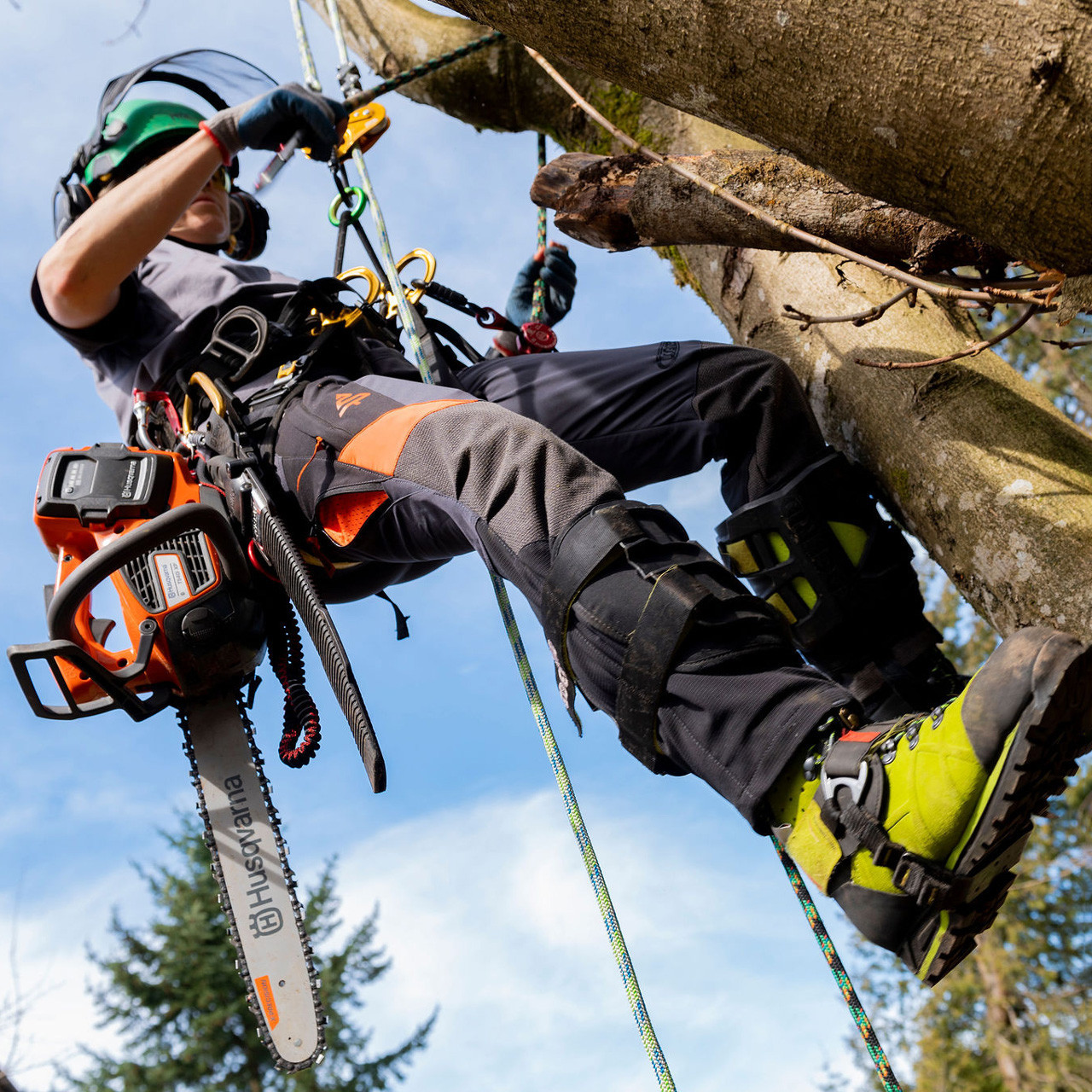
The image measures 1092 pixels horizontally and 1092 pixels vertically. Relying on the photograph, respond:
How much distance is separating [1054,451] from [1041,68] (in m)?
1.04

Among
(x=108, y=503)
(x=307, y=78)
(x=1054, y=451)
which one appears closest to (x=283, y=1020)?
(x=108, y=503)

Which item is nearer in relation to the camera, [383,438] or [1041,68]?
[1041,68]

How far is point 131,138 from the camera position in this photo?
9.70 feet

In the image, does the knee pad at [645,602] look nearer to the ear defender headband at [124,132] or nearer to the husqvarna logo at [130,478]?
the husqvarna logo at [130,478]

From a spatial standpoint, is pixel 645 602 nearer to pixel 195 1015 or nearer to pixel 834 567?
pixel 834 567

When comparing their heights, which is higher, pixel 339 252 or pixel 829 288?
pixel 829 288

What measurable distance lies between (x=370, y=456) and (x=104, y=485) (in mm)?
766

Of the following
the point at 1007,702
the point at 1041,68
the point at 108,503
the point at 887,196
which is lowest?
the point at 108,503

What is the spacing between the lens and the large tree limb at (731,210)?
1891 millimetres

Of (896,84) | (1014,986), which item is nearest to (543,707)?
(896,84)

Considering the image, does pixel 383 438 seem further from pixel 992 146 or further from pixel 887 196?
pixel 992 146

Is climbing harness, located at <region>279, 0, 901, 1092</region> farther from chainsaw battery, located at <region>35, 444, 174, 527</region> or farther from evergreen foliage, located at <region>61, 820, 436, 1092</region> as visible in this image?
evergreen foliage, located at <region>61, 820, 436, 1092</region>

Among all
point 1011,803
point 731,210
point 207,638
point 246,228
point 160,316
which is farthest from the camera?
point 246,228

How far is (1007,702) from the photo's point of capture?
1360mm
